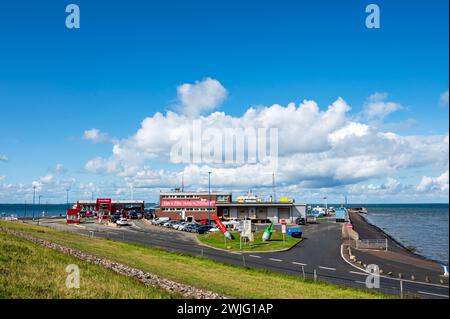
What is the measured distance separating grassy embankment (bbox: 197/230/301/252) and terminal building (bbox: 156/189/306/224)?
109 ft

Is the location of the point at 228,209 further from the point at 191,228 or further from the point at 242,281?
the point at 242,281

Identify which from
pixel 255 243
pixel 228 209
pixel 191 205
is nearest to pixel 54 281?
pixel 255 243

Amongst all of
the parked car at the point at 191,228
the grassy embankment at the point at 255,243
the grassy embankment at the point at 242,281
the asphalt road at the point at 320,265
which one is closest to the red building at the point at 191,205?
the parked car at the point at 191,228

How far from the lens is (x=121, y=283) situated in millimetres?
21578

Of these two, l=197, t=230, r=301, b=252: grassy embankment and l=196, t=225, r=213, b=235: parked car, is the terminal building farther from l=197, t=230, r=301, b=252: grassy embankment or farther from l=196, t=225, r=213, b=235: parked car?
l=197, t=230, r=301, b=252: grassy embankment

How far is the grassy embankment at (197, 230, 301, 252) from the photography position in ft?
174

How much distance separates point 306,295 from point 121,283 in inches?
411

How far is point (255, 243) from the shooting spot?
190ft

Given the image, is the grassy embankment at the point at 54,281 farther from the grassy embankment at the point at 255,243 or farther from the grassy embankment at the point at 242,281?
the grassy embankment at the point at 255,243

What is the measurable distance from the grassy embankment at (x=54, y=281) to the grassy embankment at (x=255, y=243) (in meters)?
28.7

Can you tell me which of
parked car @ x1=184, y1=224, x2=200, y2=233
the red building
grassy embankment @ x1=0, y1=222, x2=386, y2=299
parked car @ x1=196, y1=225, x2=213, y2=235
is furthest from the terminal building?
grassy embankment @ x1=0, y1=222, x2=386, y2=299

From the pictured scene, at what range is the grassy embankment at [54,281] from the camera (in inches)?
699
